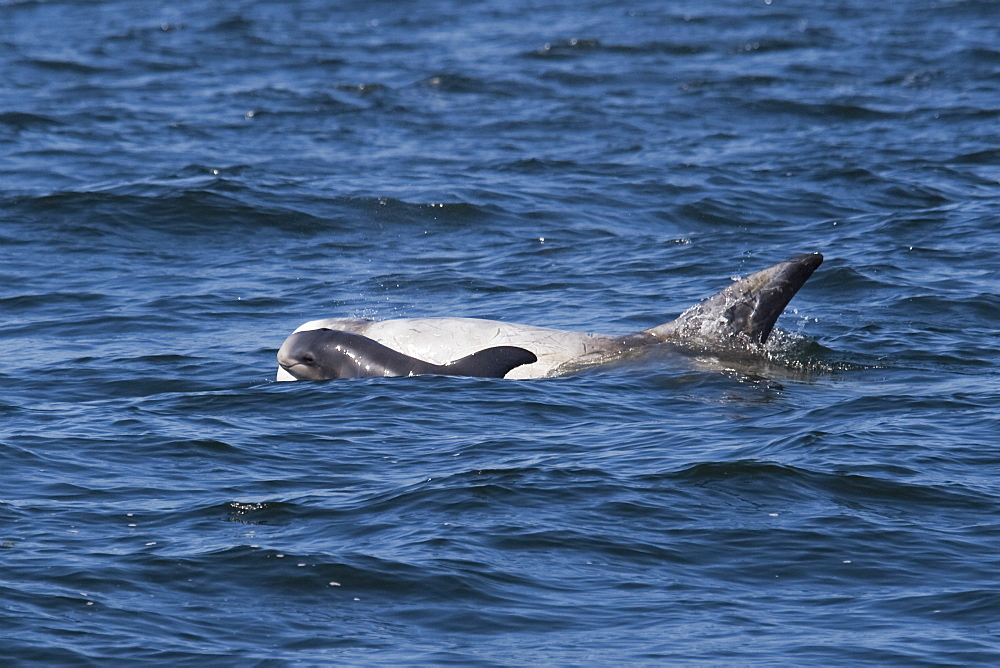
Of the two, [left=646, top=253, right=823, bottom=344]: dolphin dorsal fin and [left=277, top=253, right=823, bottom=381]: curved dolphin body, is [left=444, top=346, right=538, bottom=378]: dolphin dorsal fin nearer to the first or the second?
[left=277, top=253, right=823, bottom=381]: curved dolphin body

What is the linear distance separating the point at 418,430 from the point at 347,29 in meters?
26.1

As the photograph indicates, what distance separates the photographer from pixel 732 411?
12352mm

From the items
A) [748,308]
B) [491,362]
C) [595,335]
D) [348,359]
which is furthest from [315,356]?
[748,308]

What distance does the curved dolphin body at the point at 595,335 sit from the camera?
13562mm

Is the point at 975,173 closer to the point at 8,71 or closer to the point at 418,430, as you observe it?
the point at 418,430

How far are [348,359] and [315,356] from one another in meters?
0.28

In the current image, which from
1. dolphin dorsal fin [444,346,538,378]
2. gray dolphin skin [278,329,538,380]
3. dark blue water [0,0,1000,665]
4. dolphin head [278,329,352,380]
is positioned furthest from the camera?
dolphin head [278,329,352,380]

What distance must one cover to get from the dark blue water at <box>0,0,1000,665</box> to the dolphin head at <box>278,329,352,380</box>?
399 mm

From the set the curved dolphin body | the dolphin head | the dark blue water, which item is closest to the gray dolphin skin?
the dolphin head

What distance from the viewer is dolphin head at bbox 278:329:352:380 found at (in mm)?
13617

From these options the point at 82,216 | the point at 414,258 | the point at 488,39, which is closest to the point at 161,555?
the point at 414,258

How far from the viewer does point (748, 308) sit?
1365cm

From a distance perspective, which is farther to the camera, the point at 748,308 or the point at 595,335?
the point at 595,335

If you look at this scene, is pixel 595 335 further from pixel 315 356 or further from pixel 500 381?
pixel 315 356
